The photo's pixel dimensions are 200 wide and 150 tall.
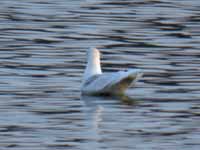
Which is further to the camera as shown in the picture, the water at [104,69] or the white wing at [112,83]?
the white wing at [112,83]

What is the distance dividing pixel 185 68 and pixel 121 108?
371cm

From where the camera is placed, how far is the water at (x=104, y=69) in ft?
50.9

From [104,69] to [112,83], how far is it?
286 centimetres

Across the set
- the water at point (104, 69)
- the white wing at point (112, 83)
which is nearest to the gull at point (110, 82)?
the white wing at point (112, 83)

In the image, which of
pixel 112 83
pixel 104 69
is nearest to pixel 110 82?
pixel 112 83

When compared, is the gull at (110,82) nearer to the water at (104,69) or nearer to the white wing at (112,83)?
the white wing at (112,83)

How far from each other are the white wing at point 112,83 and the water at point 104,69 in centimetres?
18

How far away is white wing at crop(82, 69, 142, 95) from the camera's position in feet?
62.5

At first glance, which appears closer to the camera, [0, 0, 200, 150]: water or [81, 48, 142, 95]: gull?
[0, 0, 200, 150]: water

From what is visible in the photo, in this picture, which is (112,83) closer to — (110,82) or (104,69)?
(110,82)

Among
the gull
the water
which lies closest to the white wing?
the gull

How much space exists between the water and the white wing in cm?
18

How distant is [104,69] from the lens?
2208cm

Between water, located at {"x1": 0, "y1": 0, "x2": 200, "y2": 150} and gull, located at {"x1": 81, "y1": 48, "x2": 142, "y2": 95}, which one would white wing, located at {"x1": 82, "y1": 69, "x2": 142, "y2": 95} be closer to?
gull, located at {"x1": 81, "y1": 48, "x2": 142, "y2": 95}
